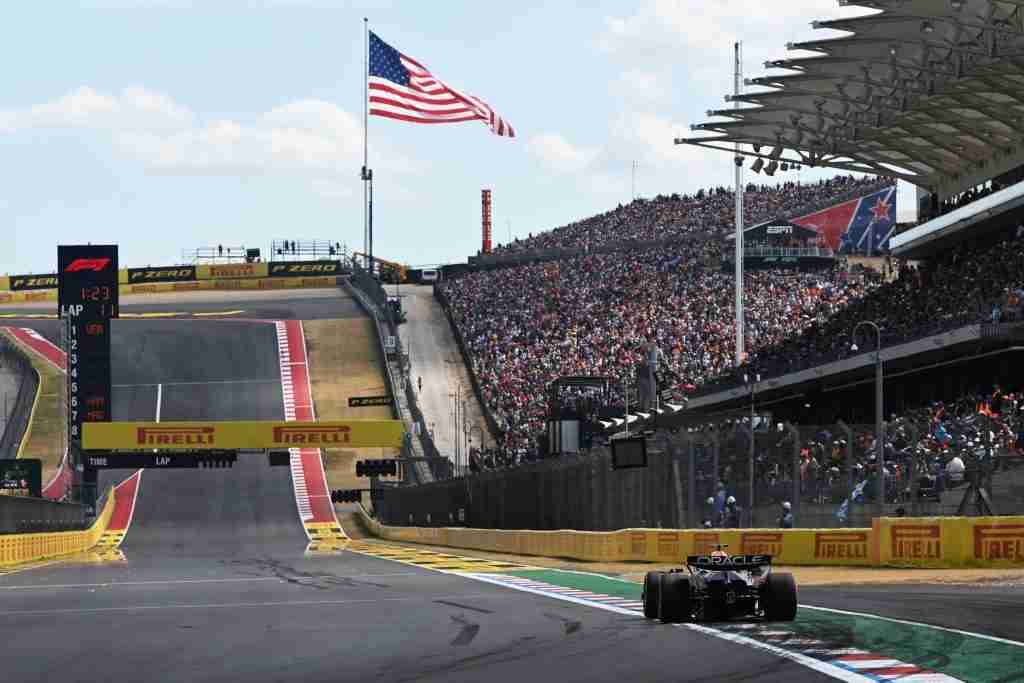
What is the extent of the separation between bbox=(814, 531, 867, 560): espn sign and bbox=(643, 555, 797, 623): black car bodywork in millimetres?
12901

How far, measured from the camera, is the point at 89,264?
65.9 meters

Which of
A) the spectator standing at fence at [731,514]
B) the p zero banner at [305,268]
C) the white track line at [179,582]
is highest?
the p zero banner at [305,268]

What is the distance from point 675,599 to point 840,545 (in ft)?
44.7

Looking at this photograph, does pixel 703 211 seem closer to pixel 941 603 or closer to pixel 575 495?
pixel 575 495

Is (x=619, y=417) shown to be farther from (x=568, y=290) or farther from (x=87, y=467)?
(x=568, y=290)

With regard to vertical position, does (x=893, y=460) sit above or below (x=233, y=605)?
above

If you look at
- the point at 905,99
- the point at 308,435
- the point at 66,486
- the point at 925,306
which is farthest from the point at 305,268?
the point at 905,99

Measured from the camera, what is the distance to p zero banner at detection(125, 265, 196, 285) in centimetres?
14062

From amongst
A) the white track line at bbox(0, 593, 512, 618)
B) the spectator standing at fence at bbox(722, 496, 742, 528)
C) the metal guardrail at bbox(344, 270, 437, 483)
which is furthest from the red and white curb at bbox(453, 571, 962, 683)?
the metal guardrail at bbox(344, 270, 437, 483)

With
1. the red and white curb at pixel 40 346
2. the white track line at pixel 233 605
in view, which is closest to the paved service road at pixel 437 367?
the red and white curb at pixel 40 346

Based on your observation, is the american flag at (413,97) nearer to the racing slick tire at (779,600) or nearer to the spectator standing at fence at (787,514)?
the spectator standing at fence at (787,514)

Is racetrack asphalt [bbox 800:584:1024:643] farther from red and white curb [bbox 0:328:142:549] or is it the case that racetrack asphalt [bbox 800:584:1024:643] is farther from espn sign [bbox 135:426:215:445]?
espn sign [bbox 135:426:215:445]

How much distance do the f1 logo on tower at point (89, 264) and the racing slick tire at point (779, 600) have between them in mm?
51447

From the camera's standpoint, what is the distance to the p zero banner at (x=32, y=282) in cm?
14162
